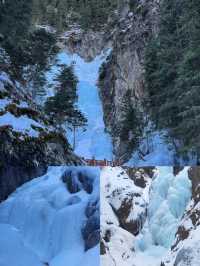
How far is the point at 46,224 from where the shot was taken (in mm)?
3646

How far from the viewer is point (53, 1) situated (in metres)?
15.1

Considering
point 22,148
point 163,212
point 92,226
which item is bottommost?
point 92,226

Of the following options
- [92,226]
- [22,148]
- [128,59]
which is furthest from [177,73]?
[92,226]

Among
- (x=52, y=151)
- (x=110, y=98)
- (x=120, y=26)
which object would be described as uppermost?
(x=120, y=26)

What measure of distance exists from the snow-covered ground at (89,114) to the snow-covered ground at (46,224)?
615cm

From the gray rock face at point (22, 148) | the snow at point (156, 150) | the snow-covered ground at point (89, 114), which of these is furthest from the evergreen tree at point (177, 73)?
the gray rock face at point (22, 148)

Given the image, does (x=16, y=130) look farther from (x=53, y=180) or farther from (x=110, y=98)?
(x=110, y=98)

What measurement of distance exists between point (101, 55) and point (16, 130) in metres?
11.8

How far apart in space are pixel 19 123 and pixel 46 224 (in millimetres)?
1737

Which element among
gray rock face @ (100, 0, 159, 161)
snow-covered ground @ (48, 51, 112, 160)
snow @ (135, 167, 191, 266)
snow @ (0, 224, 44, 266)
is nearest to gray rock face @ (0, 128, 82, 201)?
snow @ (0, 224, 44, 266)

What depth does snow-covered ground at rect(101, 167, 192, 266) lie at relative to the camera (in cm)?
349

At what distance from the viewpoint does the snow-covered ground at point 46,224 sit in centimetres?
352

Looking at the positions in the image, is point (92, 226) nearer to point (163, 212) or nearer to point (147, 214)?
point (147, 214)

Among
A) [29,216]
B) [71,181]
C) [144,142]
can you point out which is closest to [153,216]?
[71,181]
